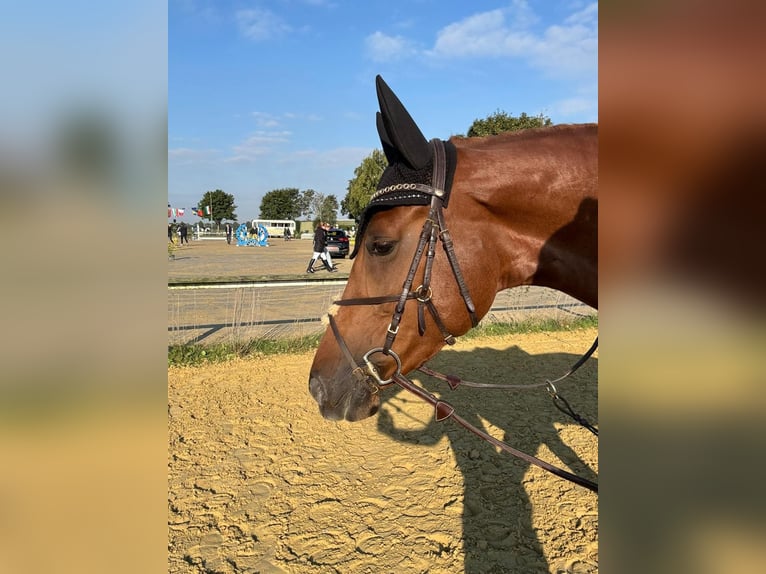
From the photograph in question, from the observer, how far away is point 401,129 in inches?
77.7

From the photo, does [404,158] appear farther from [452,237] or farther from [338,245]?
[338,245]

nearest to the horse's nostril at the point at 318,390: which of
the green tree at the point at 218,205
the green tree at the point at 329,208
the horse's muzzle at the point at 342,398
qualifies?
the horse's muzzle at the point at 342,398

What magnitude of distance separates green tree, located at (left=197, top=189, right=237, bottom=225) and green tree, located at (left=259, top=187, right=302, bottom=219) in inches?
326

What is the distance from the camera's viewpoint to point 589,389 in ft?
22.8

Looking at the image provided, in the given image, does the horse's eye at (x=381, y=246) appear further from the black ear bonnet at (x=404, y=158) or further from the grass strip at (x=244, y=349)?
the grass strip at (x=244, y=349)

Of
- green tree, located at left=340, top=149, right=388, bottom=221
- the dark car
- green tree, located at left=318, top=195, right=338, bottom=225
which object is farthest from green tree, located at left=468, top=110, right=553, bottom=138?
green tree, located at left=318, top=195, right=338, bottom=225

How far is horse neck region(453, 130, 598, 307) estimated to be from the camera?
1.98 m

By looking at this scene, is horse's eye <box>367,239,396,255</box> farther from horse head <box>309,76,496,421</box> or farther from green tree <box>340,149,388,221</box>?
green tree <box>340,149,388,221</box>
